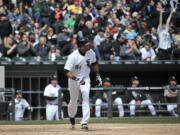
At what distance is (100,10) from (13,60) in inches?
173

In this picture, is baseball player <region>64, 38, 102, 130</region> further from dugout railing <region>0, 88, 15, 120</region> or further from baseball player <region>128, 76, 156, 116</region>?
dugout railing <region>0, 88, 15, 120</region>

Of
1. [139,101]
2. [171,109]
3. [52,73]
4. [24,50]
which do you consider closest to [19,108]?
[24,50]

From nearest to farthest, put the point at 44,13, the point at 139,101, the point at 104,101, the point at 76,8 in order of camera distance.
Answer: the point at 139,101 < the point at 104,101 < the point at 44,13 < the point at 76,8

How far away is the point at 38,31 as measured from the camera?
65.4 ft

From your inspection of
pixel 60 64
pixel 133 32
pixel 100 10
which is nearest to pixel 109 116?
pixel 60 64

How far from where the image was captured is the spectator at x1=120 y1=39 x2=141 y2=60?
744 inches

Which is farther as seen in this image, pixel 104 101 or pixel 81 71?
pixel 104 101

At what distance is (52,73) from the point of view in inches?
772

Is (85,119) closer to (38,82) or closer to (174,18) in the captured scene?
(38,82)

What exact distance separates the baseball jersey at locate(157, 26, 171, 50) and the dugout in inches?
22.5

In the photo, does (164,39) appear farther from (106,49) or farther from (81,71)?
(81,71)

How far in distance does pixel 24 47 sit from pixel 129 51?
133 inches

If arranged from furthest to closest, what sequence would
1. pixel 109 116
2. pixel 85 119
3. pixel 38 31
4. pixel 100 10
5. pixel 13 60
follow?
pixel 100 10
pixel 38 31
pixel 13 60
pixel 109 116
pixel 85 119

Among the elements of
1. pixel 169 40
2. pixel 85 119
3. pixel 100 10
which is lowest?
pixel 85 119
